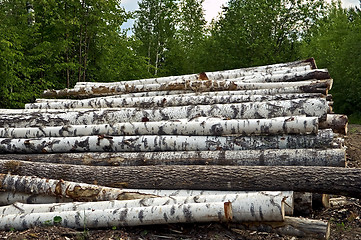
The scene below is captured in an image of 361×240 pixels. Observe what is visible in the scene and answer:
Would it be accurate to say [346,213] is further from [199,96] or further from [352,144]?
[352,144]

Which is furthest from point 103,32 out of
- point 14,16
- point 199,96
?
point 199,96

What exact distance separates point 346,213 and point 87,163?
141 inches

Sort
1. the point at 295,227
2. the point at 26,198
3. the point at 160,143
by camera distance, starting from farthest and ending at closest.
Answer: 1. the point at 160,143
2. the point at 26,198
3. the point at 295,227

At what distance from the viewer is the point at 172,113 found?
5934 mm

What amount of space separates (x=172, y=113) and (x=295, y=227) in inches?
112

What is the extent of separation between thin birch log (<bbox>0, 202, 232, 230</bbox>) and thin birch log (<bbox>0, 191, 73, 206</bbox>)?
52 centimetres

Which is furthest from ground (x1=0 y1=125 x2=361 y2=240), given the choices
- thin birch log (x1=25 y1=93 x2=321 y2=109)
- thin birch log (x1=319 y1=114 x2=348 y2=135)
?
thin birch log (x1=25 y1=93 x2=321 y2=109)

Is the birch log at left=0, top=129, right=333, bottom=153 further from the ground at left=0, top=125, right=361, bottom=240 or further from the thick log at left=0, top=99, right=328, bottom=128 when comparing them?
the ground at left=0, top=125, right=361, bottom=240

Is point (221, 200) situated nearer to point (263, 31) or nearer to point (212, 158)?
point (212, 158)

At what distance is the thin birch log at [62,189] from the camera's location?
14.1ft

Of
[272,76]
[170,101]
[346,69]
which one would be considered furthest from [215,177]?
[346,69]

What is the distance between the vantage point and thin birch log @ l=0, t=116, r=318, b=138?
4.98m

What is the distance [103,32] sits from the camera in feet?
58.7

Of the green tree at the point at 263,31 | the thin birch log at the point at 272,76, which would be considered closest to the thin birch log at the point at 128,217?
the thin birch log at the point at 272,76
